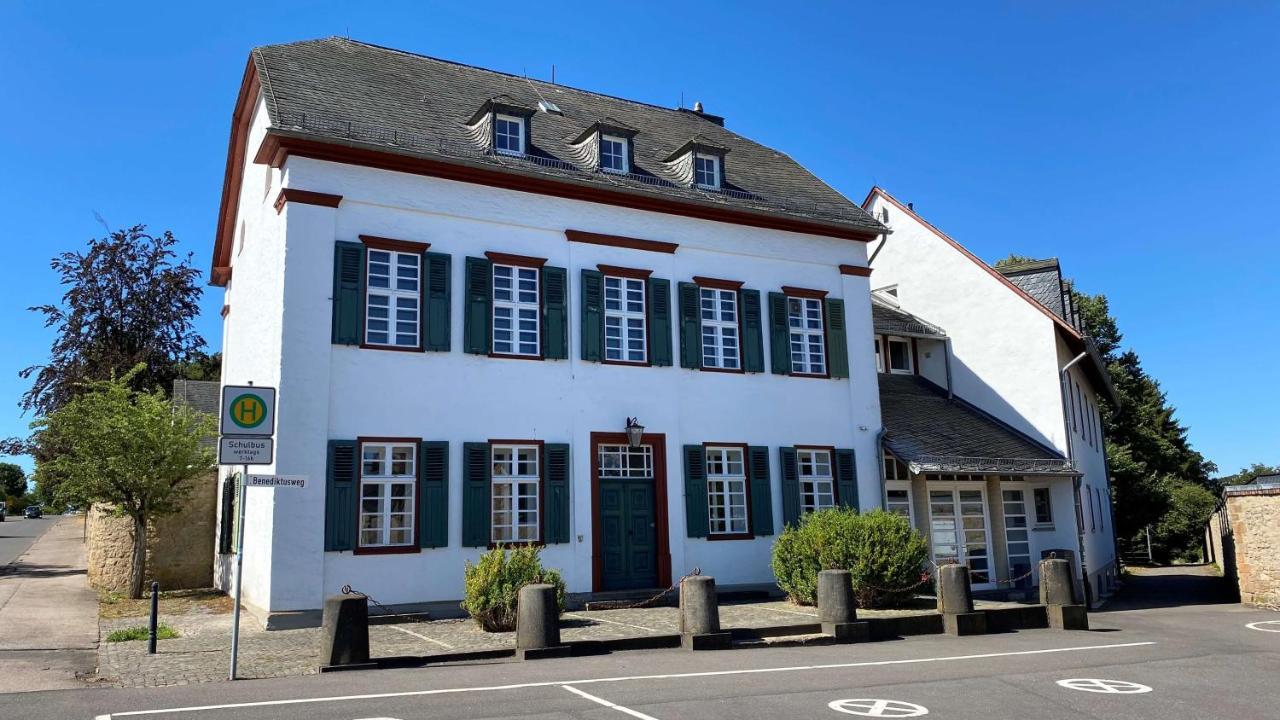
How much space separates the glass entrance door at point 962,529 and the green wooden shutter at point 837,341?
12.2 ft

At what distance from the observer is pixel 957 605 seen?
1442 centimetres

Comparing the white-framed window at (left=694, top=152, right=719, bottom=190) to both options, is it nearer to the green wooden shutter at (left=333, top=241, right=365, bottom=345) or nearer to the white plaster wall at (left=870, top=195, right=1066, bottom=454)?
the white plaster wall at (left=870, top=195, right=1066, bottom=454)

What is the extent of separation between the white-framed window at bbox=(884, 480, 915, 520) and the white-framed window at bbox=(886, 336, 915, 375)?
475cm

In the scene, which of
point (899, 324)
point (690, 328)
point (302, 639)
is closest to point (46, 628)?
point (302, 639)

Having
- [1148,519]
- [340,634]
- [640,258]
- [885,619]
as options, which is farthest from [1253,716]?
[1148,519]

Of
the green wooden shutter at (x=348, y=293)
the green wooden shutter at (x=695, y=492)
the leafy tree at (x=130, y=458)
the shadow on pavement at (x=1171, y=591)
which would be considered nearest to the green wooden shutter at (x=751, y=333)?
the green wooden shutter at (x=695, y=492)

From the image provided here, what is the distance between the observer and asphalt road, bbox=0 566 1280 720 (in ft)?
26.0

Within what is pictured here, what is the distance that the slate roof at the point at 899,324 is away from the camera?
2479cm

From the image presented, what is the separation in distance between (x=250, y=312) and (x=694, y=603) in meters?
11.5

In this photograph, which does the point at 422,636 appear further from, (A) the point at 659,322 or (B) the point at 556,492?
(A) the point at 659,322

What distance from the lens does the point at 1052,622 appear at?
15.4 meters

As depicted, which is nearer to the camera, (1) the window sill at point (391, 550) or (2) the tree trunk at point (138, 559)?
(1) the window sill at point (391, 550)

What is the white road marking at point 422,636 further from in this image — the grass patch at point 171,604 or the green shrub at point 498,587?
the grass patch at point 171,604

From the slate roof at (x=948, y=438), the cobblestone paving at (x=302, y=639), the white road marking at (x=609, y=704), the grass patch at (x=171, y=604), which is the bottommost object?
the white road marking at (x=609, y=704)
